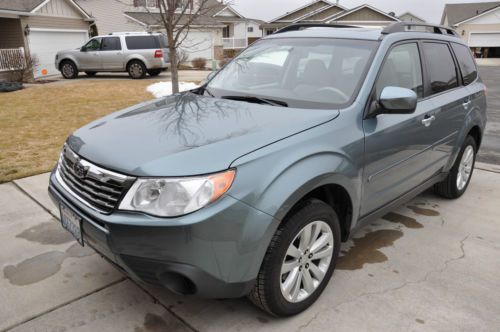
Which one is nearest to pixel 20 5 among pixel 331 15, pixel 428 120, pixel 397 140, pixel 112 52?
pixel 112 52

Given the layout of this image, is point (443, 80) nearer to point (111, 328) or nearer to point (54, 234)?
point (111, 328)

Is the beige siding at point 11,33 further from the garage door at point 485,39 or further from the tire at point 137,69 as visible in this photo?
the garage door at point 485,39

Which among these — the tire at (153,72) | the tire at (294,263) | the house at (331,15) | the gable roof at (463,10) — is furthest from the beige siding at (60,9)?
the gable roof at (463,10)

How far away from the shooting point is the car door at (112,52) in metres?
17.9

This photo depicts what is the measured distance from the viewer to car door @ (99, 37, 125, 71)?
1789 centimetres

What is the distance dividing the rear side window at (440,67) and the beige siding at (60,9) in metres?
18.8

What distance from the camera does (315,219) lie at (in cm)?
256

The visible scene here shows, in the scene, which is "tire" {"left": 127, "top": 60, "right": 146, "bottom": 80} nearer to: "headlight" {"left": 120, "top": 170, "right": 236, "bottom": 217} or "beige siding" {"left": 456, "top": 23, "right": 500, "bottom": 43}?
"headlight" {"left": 120, "top": 170, "right": 236, "bottom": 217}

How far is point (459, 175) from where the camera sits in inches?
180

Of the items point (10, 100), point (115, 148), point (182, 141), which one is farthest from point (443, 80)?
point (10, 100)

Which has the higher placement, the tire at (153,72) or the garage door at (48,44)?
the garage door at (48,44)

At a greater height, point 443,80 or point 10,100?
point 443,80

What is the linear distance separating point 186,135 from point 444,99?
2.57 metres

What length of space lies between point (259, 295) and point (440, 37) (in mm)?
3168
